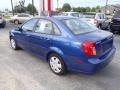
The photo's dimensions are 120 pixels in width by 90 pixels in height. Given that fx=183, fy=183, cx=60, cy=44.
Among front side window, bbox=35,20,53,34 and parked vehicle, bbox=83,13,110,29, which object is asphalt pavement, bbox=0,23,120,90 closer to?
front side window, bbox=35,20,53,34

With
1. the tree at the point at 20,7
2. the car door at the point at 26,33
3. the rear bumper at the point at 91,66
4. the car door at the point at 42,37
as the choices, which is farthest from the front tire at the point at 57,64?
the tree at the point at 20,7

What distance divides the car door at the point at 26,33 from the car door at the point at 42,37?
0.83 ft

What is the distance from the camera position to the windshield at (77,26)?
4637mm

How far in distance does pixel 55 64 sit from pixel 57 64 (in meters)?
0.07

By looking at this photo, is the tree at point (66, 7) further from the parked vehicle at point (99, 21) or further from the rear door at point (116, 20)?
the rear door at point (116, 20)

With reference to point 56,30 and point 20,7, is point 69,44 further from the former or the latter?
point 20,7

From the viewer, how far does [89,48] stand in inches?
158

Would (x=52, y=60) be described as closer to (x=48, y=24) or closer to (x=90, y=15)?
(x=48, y=24)

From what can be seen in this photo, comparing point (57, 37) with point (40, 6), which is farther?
point (40, 6)

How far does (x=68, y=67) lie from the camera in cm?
445

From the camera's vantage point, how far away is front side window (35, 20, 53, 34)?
4.90 metres

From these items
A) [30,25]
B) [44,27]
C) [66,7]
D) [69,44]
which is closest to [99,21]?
[30,25]

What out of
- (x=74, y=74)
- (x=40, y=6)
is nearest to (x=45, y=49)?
(x=74, y=74)

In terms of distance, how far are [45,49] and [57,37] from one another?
1.96 feet
